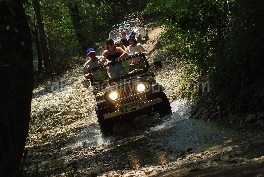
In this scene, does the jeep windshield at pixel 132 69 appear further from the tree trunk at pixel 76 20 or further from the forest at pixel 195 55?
the tree trunk at pixel 76 20

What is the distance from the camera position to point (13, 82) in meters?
4.65

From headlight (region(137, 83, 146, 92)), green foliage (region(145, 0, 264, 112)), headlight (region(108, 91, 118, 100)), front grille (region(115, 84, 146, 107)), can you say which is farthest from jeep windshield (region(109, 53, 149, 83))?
green foliage (region(145, 0, 264, 112))

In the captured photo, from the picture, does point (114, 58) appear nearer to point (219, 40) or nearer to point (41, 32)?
point (219, 40)

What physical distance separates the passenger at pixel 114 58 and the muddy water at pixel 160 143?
139 centimetres

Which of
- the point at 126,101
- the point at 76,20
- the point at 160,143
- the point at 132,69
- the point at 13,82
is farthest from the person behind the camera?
the point at 76,20

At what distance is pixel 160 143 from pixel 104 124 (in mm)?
2119

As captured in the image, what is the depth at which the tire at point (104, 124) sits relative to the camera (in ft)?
35.1

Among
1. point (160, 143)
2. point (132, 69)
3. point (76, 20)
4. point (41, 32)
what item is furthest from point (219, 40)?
point (76, 20)

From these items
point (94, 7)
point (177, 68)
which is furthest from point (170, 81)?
point (94, 7)

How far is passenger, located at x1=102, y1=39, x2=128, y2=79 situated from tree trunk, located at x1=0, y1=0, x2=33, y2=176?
599 centimetres

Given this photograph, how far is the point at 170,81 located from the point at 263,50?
26.5 ft

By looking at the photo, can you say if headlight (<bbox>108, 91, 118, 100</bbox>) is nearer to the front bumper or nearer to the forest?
the front bumper

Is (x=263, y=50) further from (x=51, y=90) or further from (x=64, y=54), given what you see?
(x=64, y=54)

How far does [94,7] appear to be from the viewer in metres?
38.7
